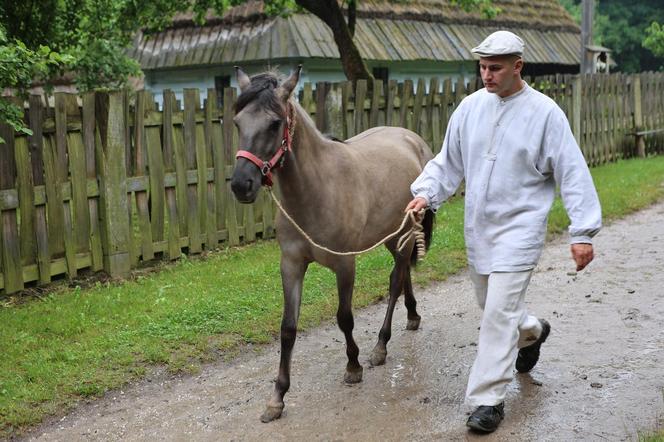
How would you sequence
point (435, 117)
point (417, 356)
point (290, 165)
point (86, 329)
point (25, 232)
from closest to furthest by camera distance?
point (290, 165) → point (417, 356) → point (86, 329) → point (25, 232) → point (435, 117)

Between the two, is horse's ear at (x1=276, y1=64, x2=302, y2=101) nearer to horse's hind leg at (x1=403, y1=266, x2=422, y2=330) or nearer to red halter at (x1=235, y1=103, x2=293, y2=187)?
red halter at (x1=235, y1=103, x2=293, y2=187)

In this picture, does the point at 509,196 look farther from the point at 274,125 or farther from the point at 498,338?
the point at 274,125

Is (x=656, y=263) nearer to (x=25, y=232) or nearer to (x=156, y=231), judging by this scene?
(x=156, y=231)

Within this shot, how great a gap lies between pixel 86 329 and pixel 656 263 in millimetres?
5929

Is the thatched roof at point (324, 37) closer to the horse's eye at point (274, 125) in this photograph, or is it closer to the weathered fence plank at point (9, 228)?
the weathered fence plank at point (9, 228)

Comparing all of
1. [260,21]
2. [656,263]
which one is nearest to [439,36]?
[260,21]

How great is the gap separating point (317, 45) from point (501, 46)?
39.8ft

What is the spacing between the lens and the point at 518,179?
450 cm

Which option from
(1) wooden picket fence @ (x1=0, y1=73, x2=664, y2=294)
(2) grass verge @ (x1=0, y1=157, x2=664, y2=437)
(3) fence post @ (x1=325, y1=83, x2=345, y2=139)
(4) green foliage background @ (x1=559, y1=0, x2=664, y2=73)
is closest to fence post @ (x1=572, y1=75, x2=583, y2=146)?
(1) wooden picket fence @ (x1=0, y1=73, x2=664, y2=294)

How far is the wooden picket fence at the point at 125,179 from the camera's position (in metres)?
7.25

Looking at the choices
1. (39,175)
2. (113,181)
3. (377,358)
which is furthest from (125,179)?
(377,358)

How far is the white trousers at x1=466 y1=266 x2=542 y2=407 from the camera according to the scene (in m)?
4.42

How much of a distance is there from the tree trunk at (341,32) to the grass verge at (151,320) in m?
4.44

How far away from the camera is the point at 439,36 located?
1956 centimetres
